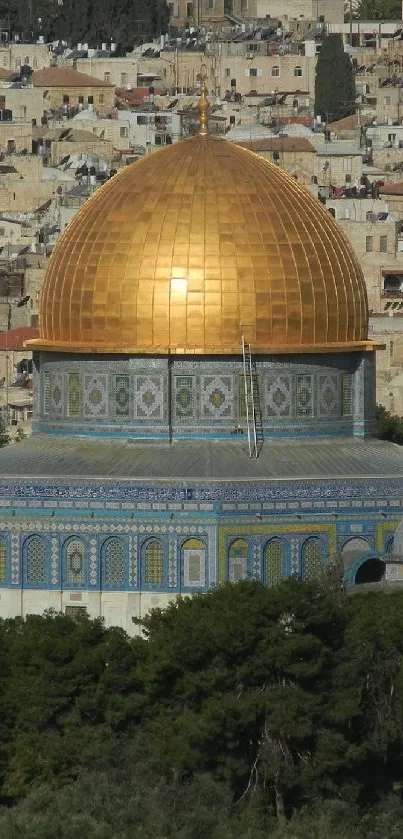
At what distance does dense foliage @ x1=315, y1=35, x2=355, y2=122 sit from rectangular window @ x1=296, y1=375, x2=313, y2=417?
3086 inches

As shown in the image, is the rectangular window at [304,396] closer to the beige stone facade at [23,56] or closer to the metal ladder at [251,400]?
the metal ladder at [251,400]

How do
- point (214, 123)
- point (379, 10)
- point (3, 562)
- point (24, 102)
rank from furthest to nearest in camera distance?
point (379, 10) < point (24, 102) < point (214, 123) < point (3, 562)

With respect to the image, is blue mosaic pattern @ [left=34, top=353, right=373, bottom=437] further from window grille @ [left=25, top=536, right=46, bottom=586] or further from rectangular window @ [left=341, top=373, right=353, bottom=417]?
window grille @ [left=25, top=536, right=46, bottom=586]

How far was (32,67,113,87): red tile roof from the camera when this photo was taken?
462 ft

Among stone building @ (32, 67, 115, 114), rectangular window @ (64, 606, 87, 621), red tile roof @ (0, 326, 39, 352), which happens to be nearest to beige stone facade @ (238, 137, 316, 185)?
stone building @ (32, 67, 115, 114)

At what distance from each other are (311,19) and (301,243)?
9818cm

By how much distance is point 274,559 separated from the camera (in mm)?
62000

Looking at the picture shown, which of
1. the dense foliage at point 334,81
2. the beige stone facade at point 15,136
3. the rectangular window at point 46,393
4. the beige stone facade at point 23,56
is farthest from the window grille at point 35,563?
the beige stone facade at point 23,56

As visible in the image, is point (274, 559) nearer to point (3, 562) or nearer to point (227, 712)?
point (3, 562)

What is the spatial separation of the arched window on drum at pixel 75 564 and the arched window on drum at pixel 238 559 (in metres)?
2.07

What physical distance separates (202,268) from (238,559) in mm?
4627

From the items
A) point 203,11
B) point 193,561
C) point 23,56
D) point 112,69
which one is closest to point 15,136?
point 112,69

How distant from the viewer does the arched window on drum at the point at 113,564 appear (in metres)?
62.0

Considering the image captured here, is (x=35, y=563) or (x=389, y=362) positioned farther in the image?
(x=389, y=362)
